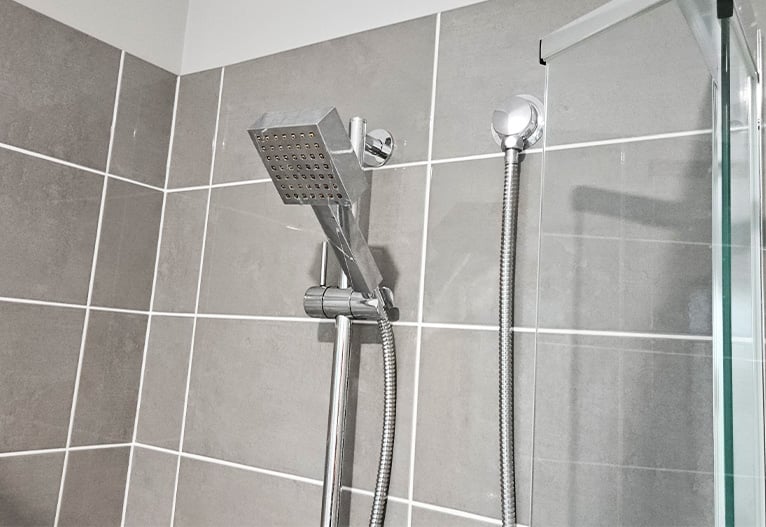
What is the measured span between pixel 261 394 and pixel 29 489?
41 centimetres

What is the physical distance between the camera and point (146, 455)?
123cm

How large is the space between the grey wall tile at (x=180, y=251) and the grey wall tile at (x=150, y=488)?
277 mm

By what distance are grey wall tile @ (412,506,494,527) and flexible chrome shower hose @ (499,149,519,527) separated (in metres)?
0.08

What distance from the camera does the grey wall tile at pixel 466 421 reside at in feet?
2.83

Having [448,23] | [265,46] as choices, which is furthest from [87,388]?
[448,23]

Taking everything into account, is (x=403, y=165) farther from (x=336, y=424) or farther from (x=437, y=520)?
(x=437, y=520)

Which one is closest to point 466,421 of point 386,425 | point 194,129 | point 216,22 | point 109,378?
point 386,425

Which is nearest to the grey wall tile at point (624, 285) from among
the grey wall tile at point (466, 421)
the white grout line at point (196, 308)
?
the grey wall tile at point (466, 421)

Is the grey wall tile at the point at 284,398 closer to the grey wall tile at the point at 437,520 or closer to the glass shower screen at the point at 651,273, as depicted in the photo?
the grey wall tile at the point at 437,520

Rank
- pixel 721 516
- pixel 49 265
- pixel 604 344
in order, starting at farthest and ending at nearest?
1. pixel 49 265
2. pixel 604 344
3. pixel 721 516

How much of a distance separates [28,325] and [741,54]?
1.07 meters

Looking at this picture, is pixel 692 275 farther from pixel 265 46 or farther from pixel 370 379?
pixel 265 46

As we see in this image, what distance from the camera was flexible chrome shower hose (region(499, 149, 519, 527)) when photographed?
0.81 m

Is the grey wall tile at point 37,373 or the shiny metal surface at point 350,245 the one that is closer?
the shiny metal surface at point 350,245
